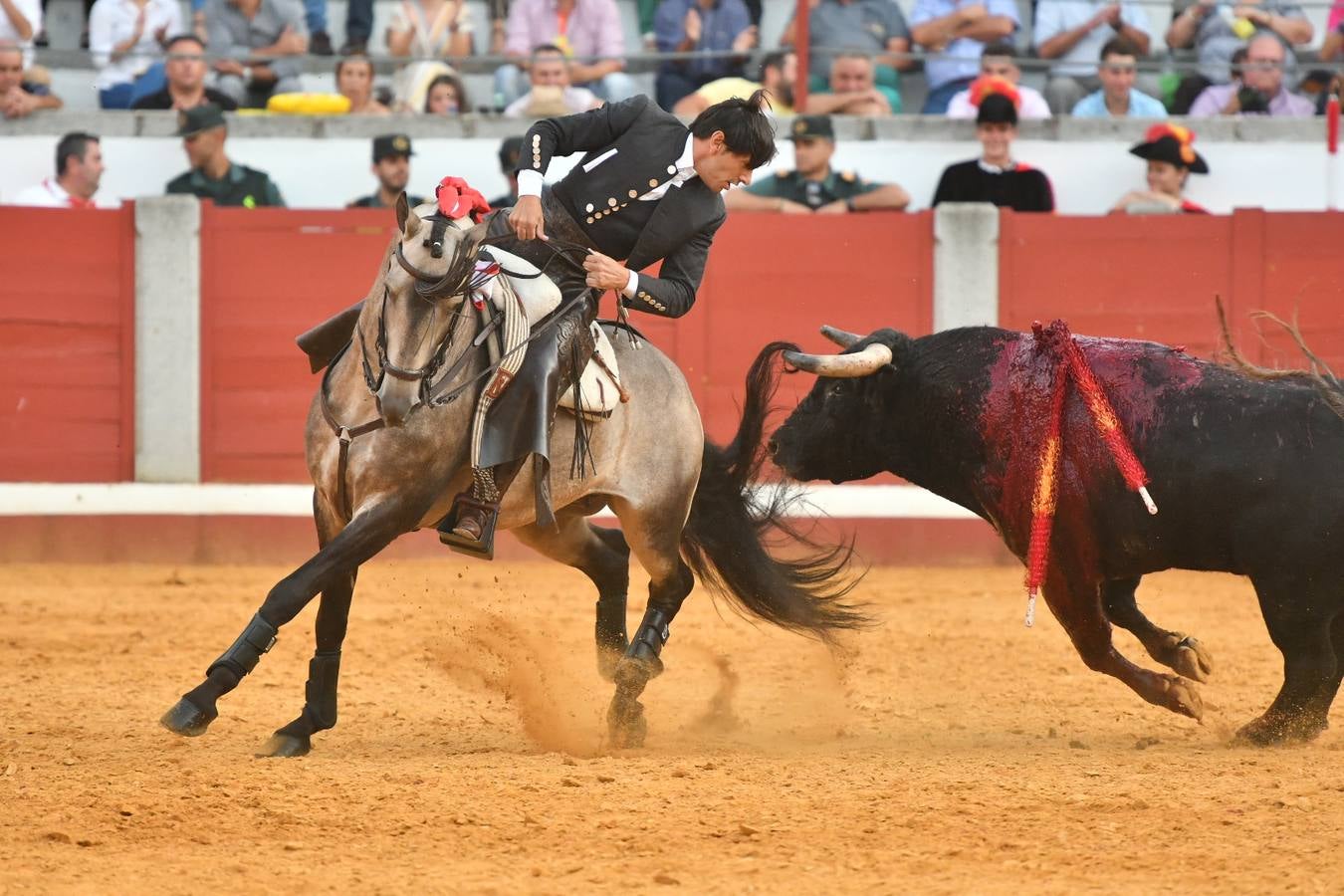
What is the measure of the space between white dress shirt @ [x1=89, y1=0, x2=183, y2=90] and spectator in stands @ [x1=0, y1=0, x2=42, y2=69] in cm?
34

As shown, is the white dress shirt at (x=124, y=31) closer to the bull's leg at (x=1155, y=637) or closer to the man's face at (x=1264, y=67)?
the man's face at (x=1264, y=67)

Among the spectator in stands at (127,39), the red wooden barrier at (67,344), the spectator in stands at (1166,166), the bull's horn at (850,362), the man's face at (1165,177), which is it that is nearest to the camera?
the bull's horn at (850,362)

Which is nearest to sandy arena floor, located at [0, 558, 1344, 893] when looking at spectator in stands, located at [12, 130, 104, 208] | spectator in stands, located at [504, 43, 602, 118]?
spectator in stands, located at [12, 130, 104, 208]

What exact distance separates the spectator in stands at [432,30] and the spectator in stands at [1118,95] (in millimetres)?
3886

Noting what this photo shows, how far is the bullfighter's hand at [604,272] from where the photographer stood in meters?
5.28

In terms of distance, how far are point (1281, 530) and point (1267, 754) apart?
2.16 feet

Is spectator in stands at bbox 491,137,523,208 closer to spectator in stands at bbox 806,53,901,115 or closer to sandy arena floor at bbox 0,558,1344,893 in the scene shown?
spectator in stands at bbox 806,53,901,115

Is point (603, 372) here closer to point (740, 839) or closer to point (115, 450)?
point (740, 839)

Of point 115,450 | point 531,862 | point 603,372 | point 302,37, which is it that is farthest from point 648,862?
point 302,37

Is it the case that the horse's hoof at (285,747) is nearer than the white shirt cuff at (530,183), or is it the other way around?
the horse's hoof at (285,747)

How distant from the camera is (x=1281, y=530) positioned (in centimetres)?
538

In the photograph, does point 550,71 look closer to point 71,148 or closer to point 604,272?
point 71,148

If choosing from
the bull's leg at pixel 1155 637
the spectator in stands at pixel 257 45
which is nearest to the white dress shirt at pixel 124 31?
the spectator in stands at pixel 257 45

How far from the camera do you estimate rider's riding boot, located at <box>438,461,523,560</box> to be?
534cm
